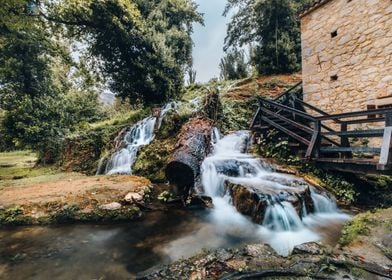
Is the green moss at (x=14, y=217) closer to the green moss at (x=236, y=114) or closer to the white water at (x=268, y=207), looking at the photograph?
the white water at (x=268, y=207)

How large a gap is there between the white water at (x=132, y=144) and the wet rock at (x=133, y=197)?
3.05 m

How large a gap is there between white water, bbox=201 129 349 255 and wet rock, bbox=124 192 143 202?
169 centimetres

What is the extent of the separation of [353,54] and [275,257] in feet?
25.5

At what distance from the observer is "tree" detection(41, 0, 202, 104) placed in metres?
12.0

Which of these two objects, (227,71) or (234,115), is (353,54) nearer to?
(234,115)

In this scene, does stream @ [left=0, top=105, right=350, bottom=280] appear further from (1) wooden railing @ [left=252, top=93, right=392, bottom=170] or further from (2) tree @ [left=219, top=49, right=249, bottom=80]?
(2) tree @ [left=219, top=49, right=249, bottom=80]

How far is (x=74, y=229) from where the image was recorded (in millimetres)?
4586

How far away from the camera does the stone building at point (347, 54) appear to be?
7123mm

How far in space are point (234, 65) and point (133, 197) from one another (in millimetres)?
14704

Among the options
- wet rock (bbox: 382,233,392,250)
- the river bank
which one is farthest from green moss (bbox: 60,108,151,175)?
wet rock (bbox: 382,233,392,250)

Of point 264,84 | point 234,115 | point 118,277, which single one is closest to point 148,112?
point 234,115

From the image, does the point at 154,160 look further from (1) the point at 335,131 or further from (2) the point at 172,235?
(1) the point at 335,131

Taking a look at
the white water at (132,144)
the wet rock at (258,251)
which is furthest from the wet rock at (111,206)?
the white water at (132,144)

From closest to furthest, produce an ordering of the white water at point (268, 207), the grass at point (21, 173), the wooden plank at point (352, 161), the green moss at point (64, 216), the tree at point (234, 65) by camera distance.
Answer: the white water at point (268, 207), the green moss at point (64, 216), the wooden plank at point (352, 161), the grass at point (21, 173), the tree at point (234, 65)
